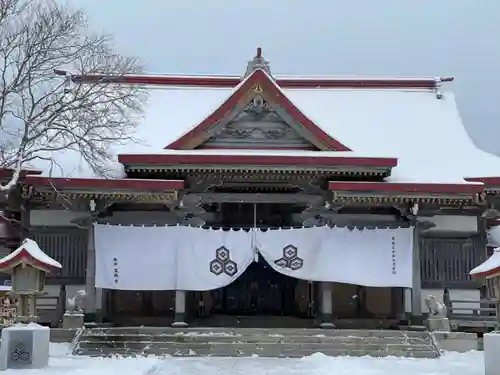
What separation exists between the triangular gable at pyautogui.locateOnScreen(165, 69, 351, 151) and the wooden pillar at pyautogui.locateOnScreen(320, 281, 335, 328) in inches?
142

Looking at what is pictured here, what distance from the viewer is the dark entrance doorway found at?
19234mm

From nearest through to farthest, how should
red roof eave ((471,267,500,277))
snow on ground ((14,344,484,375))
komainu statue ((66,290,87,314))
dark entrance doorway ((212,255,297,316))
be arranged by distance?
red roof eave ((471,267,500,277)) → snow on ground ((14,344,484,375)) → komainu statue ((66,290,87,314)) → dark entrance doorway ((212,255,297,316))

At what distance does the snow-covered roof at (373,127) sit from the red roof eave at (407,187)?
2.04ft

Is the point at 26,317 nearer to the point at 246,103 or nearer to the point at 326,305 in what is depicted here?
the point at 326,305

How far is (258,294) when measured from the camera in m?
19.4

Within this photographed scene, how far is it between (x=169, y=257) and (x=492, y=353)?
8.18m

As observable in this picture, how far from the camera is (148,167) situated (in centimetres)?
1694

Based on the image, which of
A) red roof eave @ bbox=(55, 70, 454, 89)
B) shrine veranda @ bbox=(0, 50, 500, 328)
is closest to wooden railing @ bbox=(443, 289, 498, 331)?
shrine veranda @ bbox=(0, 50, 500, 328)

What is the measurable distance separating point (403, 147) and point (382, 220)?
357 cm

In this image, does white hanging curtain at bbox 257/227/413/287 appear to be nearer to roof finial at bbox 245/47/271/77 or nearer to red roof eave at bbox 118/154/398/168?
red roof eave at bbox 118/154/398/168

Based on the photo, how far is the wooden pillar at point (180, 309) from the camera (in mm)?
16152

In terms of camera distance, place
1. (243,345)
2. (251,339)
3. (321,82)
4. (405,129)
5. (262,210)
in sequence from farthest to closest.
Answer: (321,82)
(405,129)
(262,210)
(251,339)
(243,345)

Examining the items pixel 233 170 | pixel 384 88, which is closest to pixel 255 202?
pixel 233 170

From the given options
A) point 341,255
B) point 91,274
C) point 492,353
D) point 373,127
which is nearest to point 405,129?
point 373,127
